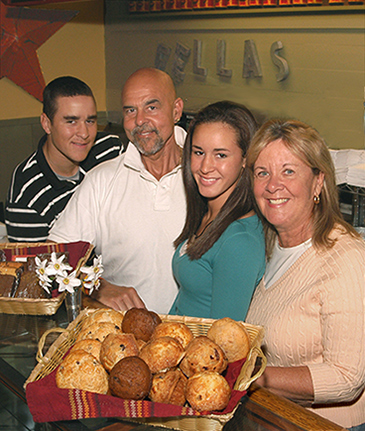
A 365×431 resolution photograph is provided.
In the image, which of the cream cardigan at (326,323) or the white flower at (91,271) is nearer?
the cream cardigan at (326,323)

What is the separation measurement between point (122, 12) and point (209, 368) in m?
5.99

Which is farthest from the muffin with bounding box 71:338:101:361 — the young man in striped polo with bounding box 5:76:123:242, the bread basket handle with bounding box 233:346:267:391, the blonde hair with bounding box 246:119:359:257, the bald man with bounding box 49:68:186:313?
the young man in striped polo with bounding box 5:76:123:242

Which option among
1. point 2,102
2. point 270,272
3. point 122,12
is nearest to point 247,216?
point 270,272

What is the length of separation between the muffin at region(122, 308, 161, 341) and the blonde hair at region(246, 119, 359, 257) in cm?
63

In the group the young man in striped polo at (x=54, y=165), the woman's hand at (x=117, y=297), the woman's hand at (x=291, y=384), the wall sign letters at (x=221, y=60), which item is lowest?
the woman's hand at (x=291, y=384)

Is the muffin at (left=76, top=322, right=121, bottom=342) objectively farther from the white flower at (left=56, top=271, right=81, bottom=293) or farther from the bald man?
the bald man

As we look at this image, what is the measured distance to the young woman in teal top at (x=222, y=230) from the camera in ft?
5.41

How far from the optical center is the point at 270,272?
5.86 feet

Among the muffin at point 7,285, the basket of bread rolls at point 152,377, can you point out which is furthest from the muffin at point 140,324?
the muffin at point 7,285

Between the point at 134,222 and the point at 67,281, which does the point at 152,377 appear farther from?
the point at 134,222

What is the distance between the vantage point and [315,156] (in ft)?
5.25

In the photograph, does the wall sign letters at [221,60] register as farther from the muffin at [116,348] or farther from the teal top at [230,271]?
the muffin at [116,348]

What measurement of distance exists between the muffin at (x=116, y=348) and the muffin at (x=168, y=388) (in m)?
0.09

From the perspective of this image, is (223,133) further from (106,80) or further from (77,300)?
(106,80)
